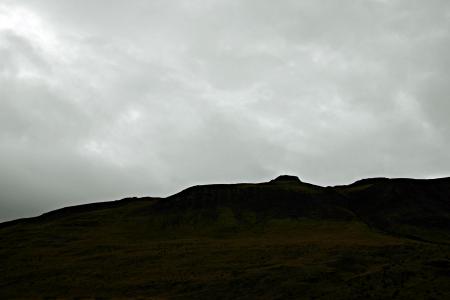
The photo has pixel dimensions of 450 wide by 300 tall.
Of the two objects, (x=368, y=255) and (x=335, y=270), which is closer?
(x=335, y=270)

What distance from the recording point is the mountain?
50.7 meters

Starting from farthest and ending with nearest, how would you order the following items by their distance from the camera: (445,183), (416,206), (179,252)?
(445,183) → (416,206) → (179,252)

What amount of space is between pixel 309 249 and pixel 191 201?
6943 cm

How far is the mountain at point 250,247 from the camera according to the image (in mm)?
50656

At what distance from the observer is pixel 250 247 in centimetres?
7694

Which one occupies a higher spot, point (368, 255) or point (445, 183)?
point (445, 183)

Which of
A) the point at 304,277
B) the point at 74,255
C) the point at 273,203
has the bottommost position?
the point at 304,277

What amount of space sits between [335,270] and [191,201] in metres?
84.4

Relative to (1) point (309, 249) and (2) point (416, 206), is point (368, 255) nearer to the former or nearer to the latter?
(1) point (309, 249)

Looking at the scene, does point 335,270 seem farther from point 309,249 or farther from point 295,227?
point 295,227

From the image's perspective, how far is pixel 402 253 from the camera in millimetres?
60688

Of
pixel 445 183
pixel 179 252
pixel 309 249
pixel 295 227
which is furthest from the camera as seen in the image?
pixel 445 183

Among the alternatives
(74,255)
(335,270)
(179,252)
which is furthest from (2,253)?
(335,270)

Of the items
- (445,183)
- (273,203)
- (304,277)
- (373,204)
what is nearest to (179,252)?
(304,277)
